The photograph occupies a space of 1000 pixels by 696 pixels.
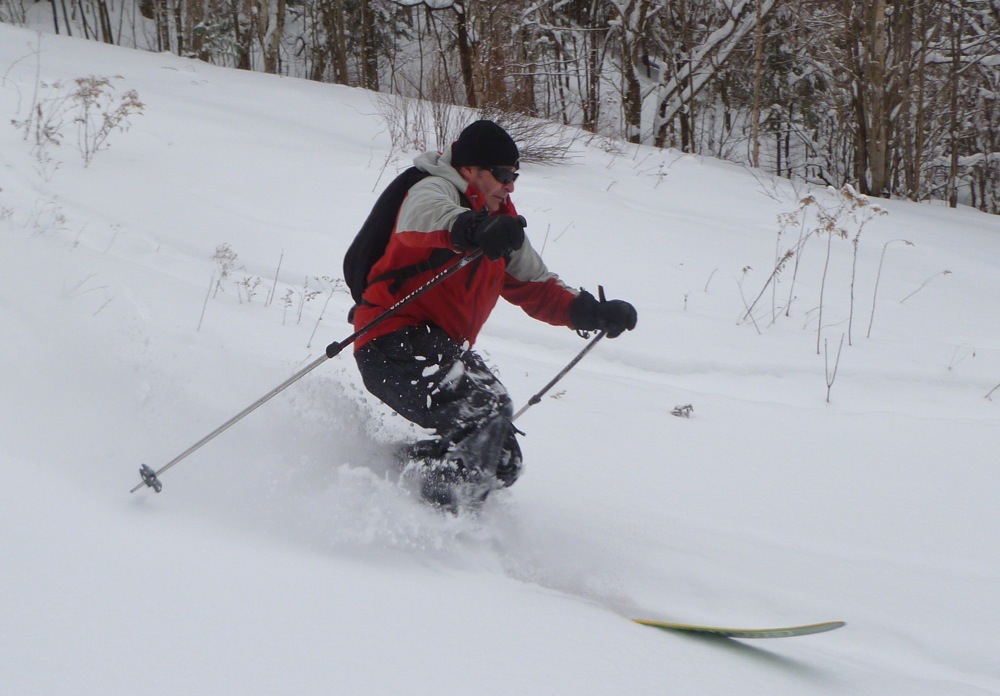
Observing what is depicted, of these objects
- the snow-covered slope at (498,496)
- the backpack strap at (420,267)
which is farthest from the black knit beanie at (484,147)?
the snow-covered slope at (498,496)

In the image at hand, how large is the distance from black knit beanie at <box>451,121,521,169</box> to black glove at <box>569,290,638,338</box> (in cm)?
60

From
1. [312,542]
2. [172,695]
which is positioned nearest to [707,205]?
[312,542]

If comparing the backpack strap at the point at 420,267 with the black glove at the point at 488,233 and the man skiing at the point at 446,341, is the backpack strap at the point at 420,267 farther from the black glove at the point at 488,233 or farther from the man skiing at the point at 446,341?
the black glove at the point at 488,233

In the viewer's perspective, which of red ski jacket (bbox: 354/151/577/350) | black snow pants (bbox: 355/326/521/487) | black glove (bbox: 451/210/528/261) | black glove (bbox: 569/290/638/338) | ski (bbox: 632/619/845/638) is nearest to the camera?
ski (bbox: 632/619/845/638)

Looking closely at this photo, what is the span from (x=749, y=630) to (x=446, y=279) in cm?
140

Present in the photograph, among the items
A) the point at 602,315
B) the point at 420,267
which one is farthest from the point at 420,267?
the point at 602,315

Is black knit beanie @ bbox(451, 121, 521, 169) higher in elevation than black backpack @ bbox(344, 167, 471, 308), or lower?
higher

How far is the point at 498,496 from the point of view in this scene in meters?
3.01

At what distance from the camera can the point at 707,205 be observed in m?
8.12

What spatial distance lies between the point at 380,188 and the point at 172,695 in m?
5.81

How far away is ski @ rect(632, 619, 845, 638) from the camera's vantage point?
7.18 feet

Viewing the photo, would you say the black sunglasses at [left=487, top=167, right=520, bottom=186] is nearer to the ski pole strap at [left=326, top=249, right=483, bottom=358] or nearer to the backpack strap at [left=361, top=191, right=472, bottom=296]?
the backpack strap at [left=361, top=191, right=472, bottom=296]

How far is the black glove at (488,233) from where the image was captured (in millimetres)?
2301

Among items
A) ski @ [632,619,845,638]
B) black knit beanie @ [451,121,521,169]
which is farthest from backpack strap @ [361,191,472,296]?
ski @ [632,619,845,638]
